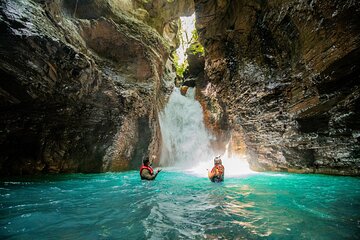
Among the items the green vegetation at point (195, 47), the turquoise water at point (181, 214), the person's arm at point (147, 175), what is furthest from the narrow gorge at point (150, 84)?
the green vegetation at point (195, 47)

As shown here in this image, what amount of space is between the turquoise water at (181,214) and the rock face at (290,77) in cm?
271

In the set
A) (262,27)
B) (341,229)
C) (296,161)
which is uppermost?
(262,27)

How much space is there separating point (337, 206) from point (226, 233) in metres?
2.76

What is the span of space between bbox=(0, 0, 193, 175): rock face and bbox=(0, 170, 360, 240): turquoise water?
3328 mm

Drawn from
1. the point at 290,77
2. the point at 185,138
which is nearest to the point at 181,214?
the point at 290,77

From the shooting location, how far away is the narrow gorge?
6.79 m

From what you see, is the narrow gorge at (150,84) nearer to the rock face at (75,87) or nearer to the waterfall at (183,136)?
the rock face at (75,87)

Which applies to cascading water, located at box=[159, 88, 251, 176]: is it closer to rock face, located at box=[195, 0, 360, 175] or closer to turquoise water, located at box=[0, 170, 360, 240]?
rock face, located at box=[195, 0, 360, 175]

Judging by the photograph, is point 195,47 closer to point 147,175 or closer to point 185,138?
point 185,138

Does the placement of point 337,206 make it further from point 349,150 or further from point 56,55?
point 56,55

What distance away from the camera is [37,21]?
755cm

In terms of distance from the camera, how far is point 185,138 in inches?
655

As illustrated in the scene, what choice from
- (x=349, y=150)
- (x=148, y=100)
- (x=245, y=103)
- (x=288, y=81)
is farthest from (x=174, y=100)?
(x=349, y=150)

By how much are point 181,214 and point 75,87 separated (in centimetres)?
766
